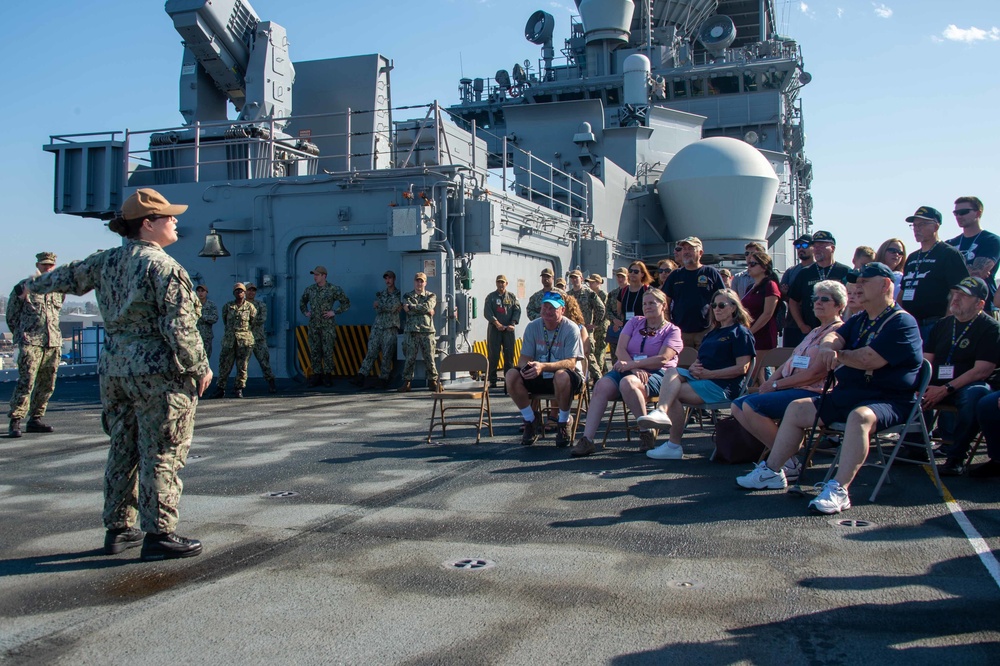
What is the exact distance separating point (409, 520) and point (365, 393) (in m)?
7.71

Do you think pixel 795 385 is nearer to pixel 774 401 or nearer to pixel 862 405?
pixel 774 401

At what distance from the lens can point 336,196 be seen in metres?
13.8

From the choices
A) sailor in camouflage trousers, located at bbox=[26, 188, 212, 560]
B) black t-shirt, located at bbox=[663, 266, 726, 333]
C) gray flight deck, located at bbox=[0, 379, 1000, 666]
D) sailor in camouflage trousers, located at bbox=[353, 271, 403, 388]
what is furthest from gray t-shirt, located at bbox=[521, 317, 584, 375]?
sailor in camouflage trousers, located at bbox=[353, 271, 403, 388]

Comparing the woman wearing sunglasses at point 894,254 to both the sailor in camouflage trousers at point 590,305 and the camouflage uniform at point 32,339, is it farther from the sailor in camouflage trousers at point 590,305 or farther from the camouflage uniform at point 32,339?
the camouflage uniform at point 32,339

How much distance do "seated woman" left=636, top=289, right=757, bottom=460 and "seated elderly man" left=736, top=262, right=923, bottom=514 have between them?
106 centimetres

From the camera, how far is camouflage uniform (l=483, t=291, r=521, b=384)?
12.6 metres

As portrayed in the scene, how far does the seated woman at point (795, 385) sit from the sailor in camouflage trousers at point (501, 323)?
22.6 feet

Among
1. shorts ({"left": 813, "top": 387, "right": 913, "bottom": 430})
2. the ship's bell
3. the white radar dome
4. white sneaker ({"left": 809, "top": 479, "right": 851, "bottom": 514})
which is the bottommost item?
white sneaker ({"left": 809, "top": 479, "right": 851, "bottom": 514})

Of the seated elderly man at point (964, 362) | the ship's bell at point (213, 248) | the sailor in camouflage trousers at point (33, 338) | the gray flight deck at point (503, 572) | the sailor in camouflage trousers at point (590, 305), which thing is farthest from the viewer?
the ship's bell at point (213, 248)

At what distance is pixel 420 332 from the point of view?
12398 millimetres

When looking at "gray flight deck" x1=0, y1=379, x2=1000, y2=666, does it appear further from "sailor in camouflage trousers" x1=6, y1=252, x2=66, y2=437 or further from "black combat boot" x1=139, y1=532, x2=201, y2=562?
"sailor in camouflage trousers" x1=6, y1=252, x2=66, y2=437

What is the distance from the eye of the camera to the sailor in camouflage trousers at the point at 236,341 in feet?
40.0

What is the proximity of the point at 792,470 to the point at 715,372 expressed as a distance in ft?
3.19

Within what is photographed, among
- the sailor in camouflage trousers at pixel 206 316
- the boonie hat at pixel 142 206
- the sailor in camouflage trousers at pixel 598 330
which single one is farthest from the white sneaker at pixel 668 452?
the sailor in camouflage trousers at pixel 206 316
